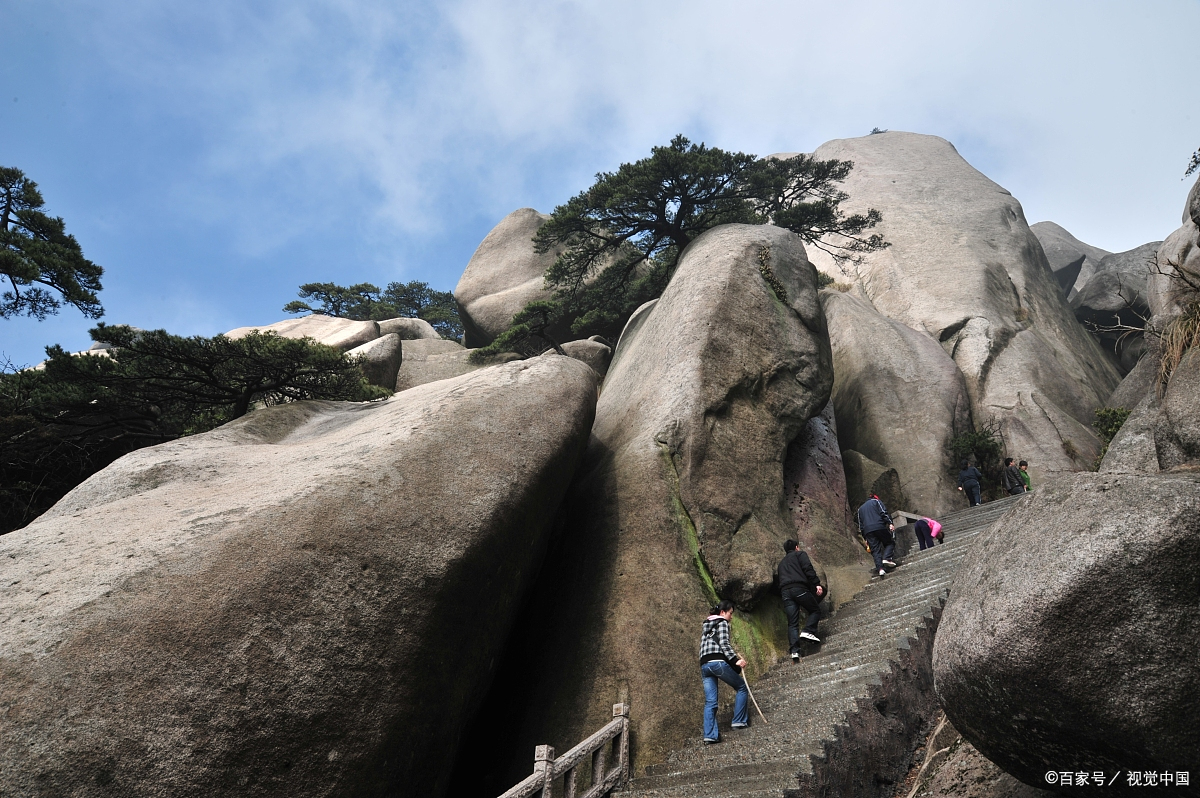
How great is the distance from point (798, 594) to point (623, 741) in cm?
302

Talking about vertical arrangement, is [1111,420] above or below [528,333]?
below

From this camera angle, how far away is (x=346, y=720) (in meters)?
5.13

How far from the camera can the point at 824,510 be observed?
1193 centimetres

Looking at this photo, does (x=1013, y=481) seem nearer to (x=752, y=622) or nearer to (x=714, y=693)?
(x=752, y=622)

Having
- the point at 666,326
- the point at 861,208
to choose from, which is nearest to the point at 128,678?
the point at 666,326

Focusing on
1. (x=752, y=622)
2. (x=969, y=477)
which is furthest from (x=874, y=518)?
(x=969, y=477)

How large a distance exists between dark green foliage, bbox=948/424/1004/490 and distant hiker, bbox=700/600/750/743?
12979 mm

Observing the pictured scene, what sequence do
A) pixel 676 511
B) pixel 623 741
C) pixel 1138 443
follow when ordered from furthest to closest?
pixel 676 511, pixel 1138 443, pixel 623 741

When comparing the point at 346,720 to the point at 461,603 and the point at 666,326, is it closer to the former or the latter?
the point at 461,603

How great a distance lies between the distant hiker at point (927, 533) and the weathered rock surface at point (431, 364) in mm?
13219

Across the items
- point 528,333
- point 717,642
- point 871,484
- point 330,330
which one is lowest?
point 717,642

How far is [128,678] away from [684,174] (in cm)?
1563

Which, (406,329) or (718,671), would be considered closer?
(718,671)

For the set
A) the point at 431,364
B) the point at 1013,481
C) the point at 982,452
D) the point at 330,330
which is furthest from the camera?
the point at 330,330
